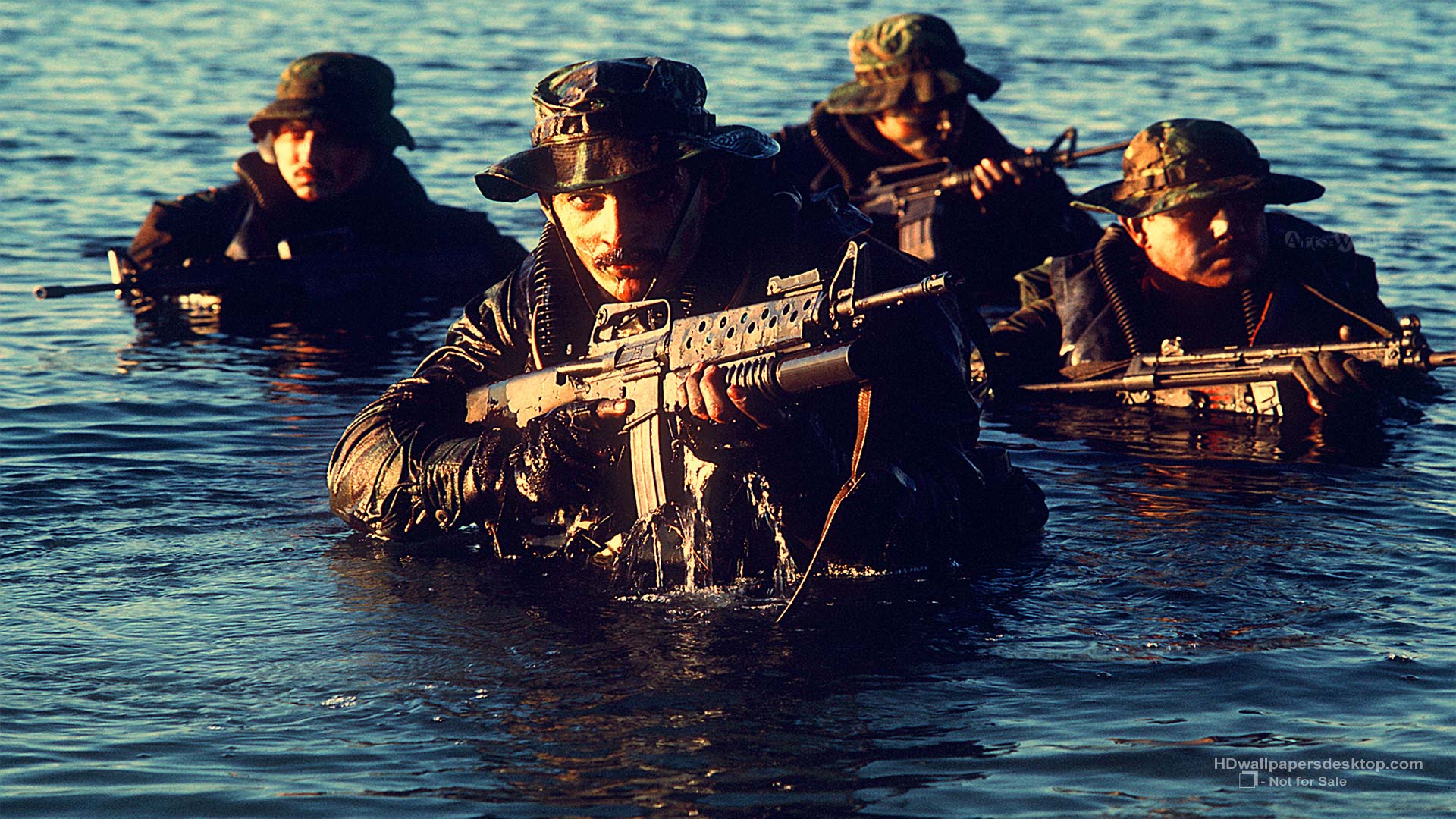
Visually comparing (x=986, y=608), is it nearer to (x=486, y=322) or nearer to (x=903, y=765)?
(x=903, y=765)

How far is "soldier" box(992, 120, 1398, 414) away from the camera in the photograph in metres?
8.27

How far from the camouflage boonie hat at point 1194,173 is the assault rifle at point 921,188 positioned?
7.45 feet

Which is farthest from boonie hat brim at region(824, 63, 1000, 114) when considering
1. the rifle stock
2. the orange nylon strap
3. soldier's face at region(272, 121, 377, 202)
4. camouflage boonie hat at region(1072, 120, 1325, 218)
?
the orange nylon strap

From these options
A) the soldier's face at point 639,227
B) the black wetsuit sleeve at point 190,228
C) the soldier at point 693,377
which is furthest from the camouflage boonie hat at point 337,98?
the soldier's face at point 639,227

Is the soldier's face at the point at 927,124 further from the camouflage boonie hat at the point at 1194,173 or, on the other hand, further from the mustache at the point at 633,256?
the mustache at the point at 633,256

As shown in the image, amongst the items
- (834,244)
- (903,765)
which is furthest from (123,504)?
(903,765)

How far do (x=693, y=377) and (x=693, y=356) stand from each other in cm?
9

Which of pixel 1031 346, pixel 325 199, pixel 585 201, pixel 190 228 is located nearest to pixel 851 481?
pixel 585 201

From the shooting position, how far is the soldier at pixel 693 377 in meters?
5.25

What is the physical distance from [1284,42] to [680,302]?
1902 centimetres

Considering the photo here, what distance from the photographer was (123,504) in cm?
700

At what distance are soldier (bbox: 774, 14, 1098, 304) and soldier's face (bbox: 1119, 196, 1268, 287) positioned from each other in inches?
98.9

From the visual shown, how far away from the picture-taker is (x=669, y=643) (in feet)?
17.3

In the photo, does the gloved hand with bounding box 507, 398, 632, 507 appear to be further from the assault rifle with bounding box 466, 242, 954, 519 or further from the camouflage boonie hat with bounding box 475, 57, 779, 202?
the camouflage boonie hat with bounding box 475, 57, 779, 202
